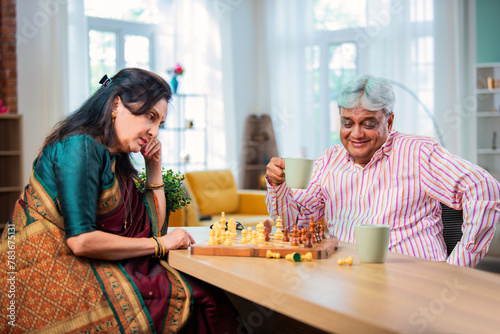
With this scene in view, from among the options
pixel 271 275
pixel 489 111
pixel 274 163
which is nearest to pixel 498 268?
pixel 489 111

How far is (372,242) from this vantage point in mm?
1347

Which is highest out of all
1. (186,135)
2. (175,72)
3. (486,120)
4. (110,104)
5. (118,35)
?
(118,35)

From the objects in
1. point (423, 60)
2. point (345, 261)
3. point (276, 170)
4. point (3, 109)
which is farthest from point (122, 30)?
point (345, 261)

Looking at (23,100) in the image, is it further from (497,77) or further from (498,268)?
(497,77)

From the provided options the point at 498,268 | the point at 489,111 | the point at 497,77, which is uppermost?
the point at 497,77

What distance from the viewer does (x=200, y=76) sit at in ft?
22.2

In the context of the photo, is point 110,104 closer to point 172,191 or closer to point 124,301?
point 172,191

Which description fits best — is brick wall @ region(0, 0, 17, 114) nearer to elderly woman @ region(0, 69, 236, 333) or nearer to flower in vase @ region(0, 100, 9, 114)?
flower in vase @ region(0, 100, 9, 114)

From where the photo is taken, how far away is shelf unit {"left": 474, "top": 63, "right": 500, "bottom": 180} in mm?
6332

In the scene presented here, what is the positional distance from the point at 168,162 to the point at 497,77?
161 inches

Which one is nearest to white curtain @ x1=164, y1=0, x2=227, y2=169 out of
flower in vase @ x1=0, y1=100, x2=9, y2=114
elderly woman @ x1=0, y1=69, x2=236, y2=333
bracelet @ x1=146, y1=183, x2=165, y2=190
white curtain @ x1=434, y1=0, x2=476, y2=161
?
flower in vase @ x1=0, y1=100, x2=9, y2=114

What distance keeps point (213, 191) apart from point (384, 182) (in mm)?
3645

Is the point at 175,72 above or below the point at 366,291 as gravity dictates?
above

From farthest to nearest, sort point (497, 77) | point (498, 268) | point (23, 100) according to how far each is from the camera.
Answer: point (497, 77), point (23, 100), point (498, 268)
